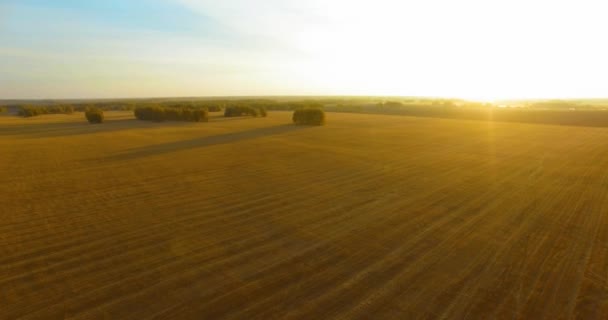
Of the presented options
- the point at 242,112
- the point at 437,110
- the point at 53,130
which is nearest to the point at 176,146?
the point at 53,130

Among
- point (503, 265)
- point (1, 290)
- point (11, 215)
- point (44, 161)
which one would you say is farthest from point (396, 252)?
point (44, 161)

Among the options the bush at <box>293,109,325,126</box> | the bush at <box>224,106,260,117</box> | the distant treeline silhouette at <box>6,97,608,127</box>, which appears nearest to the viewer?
the bush at <box>293,109,325,126</box>

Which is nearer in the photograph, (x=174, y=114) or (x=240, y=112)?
(x=174, y=114)

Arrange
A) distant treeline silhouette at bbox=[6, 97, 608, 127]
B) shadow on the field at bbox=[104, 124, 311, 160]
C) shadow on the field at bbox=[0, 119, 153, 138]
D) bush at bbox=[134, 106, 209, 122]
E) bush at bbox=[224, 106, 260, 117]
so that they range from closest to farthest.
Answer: shadow on the field at bbox=[104, 124, 311, 160] < shadow on the field at bbox=[0, 119, 153, 138] < bush at bbox=[134, 106, 209, 122] < distant treeline silhouette at bbox=[6, 97, 608, 127] < bush at bbox=[224, 106, 260, 117]

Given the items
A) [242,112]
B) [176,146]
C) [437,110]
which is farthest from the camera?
[437,110]

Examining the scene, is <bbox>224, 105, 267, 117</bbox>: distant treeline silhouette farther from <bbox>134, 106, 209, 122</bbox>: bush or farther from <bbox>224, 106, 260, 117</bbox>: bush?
<bbox>134, 106, 209, 122</bbox>: bush

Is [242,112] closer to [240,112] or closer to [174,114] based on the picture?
[240,112]

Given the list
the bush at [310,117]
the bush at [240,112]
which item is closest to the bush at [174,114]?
the bush at [240,112]

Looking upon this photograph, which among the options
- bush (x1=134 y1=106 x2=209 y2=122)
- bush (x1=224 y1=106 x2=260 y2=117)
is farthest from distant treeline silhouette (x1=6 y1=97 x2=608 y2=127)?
bush (x1=134 y1=106 x2=209 y2=122)

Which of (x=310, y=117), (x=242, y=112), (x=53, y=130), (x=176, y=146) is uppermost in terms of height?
(x=310, y=117)
